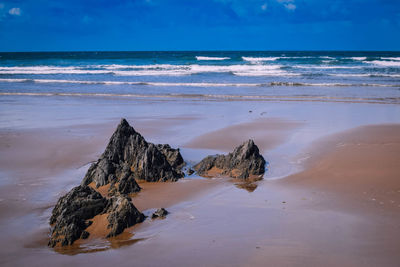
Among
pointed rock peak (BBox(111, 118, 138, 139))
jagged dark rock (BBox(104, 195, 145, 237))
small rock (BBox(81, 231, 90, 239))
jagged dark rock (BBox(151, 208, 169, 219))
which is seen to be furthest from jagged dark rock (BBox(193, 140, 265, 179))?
small rock (BBox(81, 231, 90, 239))

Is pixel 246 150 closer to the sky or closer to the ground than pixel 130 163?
closer to the sky

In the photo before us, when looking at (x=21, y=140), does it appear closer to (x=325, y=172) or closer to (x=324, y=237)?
(x=325, y=172)

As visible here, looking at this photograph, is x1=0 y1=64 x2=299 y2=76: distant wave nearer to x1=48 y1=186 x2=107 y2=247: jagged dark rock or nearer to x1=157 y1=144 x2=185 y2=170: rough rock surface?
x1=157 y1=144 x2=185 y2=170: rough rock surface

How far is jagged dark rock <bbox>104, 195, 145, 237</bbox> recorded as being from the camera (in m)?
4.78

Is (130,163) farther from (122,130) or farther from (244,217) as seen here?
(244,217)

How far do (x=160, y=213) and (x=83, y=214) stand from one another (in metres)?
1.06

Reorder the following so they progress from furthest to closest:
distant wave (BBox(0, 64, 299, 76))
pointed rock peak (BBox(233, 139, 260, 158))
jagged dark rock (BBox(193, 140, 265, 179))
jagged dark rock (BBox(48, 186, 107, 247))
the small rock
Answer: distant wave (BBox(0, 64, 299, 76)) → pointed rock peak (BBox(233, 139, 260, 158)) → jagged dark rock (BBox(193, 140, 265, 179)) → the small rock → jagged dark rock (BBox(48, 186, 107, 247))

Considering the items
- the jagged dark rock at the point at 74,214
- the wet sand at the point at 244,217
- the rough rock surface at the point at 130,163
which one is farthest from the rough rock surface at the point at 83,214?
the rough rock surface at the point at 130,163

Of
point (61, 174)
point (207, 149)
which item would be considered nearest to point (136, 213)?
point (61, 174)

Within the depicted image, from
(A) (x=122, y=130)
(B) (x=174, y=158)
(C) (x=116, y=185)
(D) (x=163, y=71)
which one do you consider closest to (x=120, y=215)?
(C) (x=116, y=185)

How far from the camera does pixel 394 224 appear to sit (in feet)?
16.3

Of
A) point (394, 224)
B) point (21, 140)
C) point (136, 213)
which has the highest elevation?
point (21, 140)

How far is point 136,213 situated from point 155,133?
241 inches

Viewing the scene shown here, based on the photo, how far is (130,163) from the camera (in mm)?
7312
